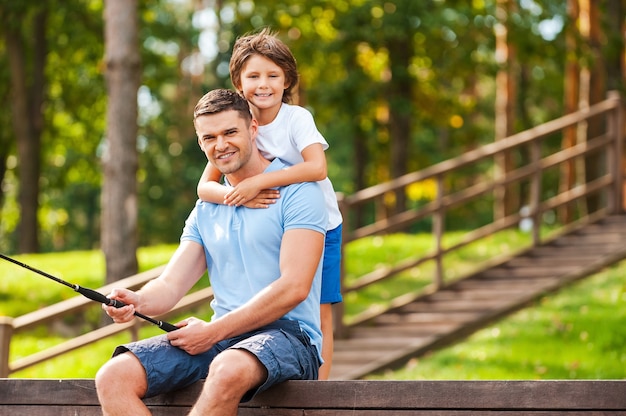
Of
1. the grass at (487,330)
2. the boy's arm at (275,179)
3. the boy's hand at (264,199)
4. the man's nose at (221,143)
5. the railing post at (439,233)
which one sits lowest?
the grass at (487,330)

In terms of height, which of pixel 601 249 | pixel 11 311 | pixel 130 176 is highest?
pixel 130 176

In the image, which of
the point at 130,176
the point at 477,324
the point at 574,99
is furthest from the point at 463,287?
the point at 574,99

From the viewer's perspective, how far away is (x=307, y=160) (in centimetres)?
424

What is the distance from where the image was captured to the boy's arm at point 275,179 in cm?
374

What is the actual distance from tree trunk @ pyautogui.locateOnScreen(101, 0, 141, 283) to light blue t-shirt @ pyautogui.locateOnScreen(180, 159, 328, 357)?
22.1ft

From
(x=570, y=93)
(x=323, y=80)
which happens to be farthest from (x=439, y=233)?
(x=323, y=80)

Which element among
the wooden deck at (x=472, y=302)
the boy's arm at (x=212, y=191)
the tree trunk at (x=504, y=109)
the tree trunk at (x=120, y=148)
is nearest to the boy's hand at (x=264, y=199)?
the boy's arm at (x=212, y=191)

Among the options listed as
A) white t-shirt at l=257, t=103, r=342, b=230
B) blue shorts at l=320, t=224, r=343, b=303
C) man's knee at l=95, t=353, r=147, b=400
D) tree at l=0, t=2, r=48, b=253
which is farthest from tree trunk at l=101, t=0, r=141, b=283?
tree at l=0, t=2, r=48, b=253

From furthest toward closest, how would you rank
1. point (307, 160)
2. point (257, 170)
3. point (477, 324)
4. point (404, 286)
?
point (404, 286)
point (477, 324)
point (307, 160)
point (257, 170)

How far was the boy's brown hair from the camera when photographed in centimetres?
439

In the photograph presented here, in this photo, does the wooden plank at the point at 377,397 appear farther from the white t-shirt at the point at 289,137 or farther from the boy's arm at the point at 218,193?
the white t-shirt at the point at 289,137

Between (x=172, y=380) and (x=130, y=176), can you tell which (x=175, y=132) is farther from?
(x=172, y=380)

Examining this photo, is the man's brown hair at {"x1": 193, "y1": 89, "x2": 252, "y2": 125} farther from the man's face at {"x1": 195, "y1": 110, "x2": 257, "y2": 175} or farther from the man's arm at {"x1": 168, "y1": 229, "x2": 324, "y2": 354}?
the man's arm at {"x1": 168, "y1": 229, "x2": 324, "y2": 354}

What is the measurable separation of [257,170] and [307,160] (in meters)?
0.36
